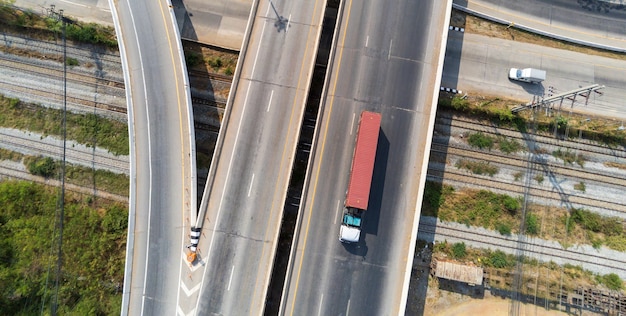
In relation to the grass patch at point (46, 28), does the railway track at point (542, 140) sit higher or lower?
lower

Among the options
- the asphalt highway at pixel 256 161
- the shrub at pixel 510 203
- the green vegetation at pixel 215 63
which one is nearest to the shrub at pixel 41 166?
the asphalt highway at pixel 256 161

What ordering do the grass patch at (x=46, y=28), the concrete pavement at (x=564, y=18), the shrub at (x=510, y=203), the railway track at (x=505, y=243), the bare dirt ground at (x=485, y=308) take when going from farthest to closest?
the concrete pavement at (x=564, y=18) → the grass patch at (x=46, y=28) → the shrub at (x=510, y=203) → the railway track at (x=505, y=243) → the bare dirt ground at (x=485, y=308)

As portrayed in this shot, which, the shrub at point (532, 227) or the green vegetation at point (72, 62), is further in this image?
the green vegetation at point (72, 62)

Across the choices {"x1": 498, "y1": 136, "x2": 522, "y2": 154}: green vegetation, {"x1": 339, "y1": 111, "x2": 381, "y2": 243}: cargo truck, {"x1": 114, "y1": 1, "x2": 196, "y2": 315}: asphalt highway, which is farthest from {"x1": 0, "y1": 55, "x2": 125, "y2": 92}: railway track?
{"x1": 498, "y1": 136, "x2": 522, "y2": 154}: green vegetation

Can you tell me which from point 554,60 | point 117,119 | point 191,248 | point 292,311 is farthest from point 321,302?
point 554,60

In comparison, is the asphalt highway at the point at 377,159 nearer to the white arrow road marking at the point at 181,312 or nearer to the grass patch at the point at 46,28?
the white arrow road marking at the point at 181,312

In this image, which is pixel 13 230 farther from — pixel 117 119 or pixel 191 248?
pixel 191 248

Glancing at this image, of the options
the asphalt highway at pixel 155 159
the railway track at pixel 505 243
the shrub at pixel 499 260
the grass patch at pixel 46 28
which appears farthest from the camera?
the grass patch at pixel 46 28
